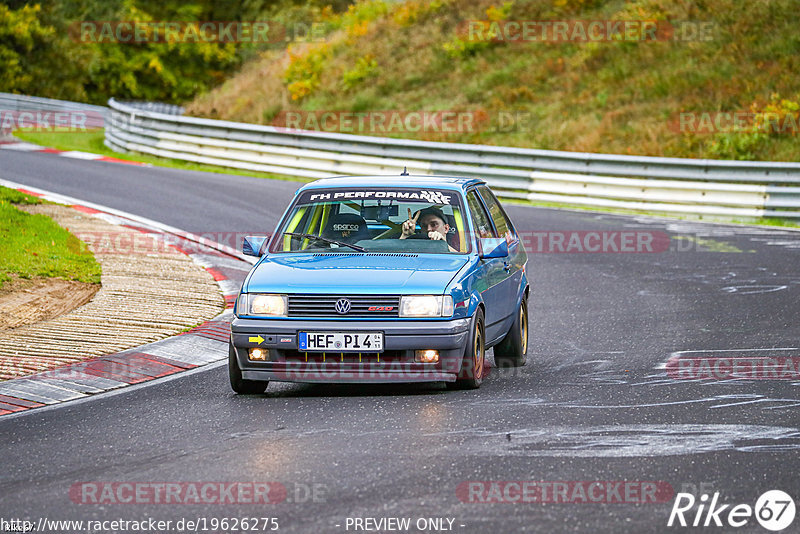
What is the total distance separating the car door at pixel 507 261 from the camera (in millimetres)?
9375

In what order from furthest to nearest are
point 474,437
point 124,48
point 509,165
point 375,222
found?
point 124,48
point 509,165
point 375,222
point 474,437

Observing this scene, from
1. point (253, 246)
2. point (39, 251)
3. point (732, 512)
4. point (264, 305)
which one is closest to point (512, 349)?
point (253, 246)

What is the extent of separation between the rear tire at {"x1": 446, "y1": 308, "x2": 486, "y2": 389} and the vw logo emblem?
88cm

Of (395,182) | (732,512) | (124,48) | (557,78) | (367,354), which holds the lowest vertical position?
(732,512)

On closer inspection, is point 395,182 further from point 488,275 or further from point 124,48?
point 124,48

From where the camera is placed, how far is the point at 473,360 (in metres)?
8.17

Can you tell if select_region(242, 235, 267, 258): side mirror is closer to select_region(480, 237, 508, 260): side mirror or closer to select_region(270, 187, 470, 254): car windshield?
select_region(270, 187, 470, 254): car windshield

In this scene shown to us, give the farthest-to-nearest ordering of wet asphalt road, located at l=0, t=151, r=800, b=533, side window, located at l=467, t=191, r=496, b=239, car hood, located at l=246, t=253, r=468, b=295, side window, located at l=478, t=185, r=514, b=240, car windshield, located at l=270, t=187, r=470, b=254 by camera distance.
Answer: side window, located at l=478, t=185, r=514, b=240 < side window, located at l=467, t=191, r=496, b=239 < car windshield, located at l=270, t=187, r=470, b=254 < car hood, located at l=246, t=253, r=468, b=295 < wet asphalt road, located at l=0, t=151, r=800, b=533

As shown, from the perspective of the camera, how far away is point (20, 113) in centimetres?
3791

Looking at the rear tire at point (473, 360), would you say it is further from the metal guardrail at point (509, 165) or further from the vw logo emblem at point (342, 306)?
the metal guardrail at point (509, 165)

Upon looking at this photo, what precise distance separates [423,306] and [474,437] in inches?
55.4

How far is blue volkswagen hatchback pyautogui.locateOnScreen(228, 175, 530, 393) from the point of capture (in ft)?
26.1

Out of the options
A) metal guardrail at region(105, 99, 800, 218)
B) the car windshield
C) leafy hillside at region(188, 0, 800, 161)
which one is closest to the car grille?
the car windshield

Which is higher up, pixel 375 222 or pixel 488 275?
pixel 375 222
